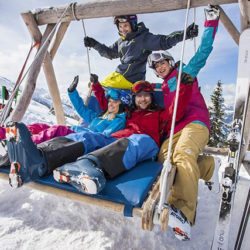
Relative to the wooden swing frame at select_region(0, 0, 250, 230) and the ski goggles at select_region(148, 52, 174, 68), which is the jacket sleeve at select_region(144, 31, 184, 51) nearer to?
the wooden swing frame at select_region(0, 0, 250, 230)

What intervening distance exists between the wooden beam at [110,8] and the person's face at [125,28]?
0.37 meters

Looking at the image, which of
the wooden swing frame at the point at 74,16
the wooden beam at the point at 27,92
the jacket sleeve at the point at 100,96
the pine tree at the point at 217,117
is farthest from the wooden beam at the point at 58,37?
the pine tree at the point at 217,117

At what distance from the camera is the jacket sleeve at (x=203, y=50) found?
8.32 ft

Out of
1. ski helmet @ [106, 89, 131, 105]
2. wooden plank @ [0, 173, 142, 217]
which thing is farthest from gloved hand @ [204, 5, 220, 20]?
wooden plank @ [0, 173, 142, 217]

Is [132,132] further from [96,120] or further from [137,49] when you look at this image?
[137,49]

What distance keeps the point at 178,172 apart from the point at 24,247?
136 centimetres

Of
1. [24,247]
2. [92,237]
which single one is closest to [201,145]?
[92,237]

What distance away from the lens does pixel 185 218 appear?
1.95m

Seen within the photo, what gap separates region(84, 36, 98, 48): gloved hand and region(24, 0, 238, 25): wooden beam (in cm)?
58

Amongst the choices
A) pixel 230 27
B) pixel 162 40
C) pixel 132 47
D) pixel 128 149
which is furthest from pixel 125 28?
pixel 128 149

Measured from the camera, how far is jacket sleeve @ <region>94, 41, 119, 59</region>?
4.32m

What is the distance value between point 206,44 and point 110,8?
144 centimetres

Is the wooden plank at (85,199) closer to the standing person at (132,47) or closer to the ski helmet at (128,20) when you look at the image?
the standing person at (132,47)

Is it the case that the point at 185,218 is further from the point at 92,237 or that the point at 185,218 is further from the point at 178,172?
the point at 92,237
